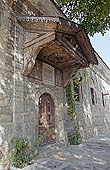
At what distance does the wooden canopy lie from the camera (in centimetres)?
348

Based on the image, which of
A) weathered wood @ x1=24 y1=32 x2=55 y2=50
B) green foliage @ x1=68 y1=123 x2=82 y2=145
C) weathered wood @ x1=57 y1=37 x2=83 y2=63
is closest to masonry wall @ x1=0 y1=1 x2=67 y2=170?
weathered wood @ x1=24 y1=32 x2=55 y2=50

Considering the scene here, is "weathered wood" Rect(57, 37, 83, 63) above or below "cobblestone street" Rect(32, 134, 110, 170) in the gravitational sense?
above

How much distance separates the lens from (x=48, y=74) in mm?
5000

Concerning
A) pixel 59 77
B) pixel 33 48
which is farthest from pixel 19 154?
pixel 59 77

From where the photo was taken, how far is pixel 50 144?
455 cm

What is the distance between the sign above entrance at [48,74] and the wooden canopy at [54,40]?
22 centimetres

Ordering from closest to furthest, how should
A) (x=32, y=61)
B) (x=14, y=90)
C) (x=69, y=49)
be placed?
1. (x=14, y=90)
2. (x=32, y=61)
3. (x=69, y=49)

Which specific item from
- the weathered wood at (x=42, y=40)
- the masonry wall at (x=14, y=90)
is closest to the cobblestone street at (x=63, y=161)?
the masonry wall at (x=14, y=90)

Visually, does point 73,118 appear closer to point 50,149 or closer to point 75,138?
point 75,138

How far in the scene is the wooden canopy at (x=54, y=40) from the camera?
348cm

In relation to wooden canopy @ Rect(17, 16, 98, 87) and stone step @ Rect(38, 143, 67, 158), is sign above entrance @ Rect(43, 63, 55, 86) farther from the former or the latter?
stone step @ Rect(38, 143, 67, 158)

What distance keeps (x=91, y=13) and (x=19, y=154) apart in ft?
14.1

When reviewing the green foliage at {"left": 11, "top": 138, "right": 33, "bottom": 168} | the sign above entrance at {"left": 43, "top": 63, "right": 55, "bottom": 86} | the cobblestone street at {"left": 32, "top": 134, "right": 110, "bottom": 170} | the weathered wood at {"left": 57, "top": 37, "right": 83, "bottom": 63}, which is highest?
the weathered wood at {"left": 57, "top": 37, "right": 83, "bottom": 63}

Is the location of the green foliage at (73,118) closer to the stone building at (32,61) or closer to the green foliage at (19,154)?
the stone building at (32,61)
